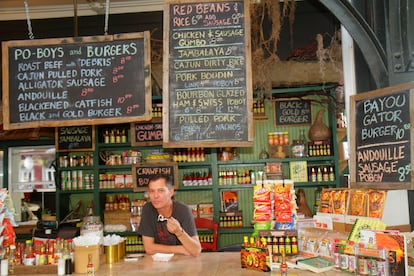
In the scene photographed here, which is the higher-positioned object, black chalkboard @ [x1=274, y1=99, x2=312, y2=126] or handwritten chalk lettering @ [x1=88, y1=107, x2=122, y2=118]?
black chalkboard @ [x1=274, y1=99, x2=312, y2=126]

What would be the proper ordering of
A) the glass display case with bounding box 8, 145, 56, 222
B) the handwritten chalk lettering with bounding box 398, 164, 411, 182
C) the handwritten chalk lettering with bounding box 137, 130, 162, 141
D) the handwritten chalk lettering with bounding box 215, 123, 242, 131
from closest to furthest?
the handwritten chalk lettering with bounding box 398, 164, 411, 182 → the handwritten chalk lettering with bounding box 215, 123, 242, 131 → the handwritten chalk lettering with bounding box 137, 130, 162, 141 → the glass display case with bounding box 8, 145, 56, 222

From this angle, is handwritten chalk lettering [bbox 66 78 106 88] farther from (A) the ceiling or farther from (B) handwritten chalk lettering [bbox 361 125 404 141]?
(A) the ceiling

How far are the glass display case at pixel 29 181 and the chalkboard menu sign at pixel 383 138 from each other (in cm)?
508

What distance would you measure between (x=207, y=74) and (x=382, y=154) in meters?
1.31

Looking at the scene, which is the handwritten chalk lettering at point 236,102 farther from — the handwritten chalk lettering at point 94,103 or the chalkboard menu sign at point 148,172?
the chalkboard menu sign at point 148,172

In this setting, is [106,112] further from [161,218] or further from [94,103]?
[161,218]

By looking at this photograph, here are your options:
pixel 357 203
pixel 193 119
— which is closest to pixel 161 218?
pixel 193 119

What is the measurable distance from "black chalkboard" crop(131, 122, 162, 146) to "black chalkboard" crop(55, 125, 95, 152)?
613mm

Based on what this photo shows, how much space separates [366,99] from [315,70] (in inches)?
108

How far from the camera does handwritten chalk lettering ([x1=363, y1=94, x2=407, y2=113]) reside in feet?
8.01

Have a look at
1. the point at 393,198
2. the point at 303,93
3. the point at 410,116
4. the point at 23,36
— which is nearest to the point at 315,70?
the point at 303,93

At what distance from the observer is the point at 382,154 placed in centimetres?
253

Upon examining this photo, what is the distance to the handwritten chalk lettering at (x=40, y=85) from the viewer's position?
3074mm

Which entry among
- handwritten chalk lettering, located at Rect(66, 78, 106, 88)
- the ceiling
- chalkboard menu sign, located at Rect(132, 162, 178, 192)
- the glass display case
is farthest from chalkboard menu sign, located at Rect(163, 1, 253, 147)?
the glass display case
